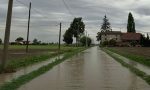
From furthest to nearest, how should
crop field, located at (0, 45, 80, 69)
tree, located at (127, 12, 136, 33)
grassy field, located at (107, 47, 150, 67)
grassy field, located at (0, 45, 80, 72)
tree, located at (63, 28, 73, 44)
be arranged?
tree, located at (127, 12, 136, 33) < tree, located at (63, 28, 73, 44) < grassy field, located at (107, 47, 150, 67) < crop field, located at (0, 45, 80, 69) < grassy field, located at (0, 45, 80, 72)

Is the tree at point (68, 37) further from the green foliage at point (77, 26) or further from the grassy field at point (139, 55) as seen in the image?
the grassy field at point (139, 55)

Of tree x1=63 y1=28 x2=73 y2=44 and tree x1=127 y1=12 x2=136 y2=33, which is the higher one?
tree x1=127 y1=12 x2=136 y2=33

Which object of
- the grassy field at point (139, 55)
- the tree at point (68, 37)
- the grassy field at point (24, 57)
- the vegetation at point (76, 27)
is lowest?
the grassy field at point (24, 57)

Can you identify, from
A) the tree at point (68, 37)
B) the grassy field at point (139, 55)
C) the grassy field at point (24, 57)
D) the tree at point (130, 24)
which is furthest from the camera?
the tree at point (130, 24)

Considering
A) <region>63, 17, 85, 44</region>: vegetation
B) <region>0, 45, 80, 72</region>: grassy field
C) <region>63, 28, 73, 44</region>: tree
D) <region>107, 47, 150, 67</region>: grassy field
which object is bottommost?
<region>0, 45, 80, 72</region>: grassy field

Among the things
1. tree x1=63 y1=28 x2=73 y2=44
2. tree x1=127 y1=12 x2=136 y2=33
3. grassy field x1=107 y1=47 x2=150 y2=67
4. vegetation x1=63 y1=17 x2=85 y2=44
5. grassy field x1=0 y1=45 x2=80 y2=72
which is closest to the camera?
grassy field x1=0 y1=45 x2=80 y2=72

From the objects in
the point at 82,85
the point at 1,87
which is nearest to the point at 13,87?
the point at 1,87

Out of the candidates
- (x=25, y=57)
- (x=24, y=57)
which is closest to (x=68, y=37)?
(x=24, y=57)

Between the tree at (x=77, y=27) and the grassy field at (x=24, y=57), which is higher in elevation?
the tree at (x=77, y=27)

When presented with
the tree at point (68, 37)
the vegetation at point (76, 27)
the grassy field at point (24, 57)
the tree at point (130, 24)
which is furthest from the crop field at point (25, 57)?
the tree at point (130, 24)

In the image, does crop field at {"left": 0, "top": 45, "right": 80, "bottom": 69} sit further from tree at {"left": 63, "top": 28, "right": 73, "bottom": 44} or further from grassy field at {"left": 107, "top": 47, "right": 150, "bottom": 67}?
tree at {"left": 63, "top": 28, "right": 73, "bottom": 44}

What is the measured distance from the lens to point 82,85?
47.8 feet

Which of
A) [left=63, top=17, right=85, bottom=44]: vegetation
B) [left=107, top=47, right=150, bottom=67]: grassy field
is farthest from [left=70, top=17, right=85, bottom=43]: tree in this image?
[left=107, top=47, right=150, bottom=67]: grassy field

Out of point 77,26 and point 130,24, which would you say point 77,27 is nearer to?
point 77,26
